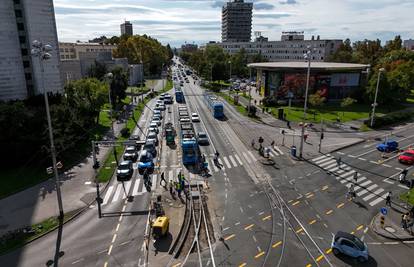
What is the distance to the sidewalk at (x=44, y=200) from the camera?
28.7m

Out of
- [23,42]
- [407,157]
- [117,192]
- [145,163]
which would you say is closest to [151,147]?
[145,163]

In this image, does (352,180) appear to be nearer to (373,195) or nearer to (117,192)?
(373,195)

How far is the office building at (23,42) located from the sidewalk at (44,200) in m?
21.8

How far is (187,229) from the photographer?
26188mm

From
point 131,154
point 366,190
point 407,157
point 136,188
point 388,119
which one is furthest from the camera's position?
point 388,119

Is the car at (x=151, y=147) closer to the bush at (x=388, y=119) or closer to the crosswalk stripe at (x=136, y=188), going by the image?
the crosswalk stripe at (x=136, y=188)

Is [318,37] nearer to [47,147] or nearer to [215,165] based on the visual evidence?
[215,165]

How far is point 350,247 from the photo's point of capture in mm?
22188

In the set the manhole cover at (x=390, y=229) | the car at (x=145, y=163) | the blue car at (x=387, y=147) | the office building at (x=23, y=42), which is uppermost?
the office building at (x=23, y=42)

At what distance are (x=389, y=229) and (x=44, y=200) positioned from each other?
→ 3502cm

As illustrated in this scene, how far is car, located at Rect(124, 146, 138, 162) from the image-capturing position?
43719 mm

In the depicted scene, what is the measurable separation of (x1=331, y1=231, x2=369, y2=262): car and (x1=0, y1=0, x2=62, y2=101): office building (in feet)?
163

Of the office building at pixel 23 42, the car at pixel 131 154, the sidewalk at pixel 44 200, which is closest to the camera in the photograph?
the sidewalk at pixel 44 200

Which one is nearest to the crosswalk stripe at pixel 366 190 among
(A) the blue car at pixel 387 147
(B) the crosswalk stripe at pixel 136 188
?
(A) the blue car at pixel 387 147
